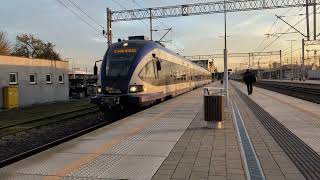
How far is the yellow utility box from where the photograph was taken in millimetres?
28766

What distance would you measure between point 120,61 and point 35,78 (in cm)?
1764

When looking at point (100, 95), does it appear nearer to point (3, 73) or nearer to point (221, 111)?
point (221, 111)

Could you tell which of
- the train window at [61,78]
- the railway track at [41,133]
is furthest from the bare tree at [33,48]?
the railway track at [41,133]

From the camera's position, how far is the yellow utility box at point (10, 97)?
28766 millimetres

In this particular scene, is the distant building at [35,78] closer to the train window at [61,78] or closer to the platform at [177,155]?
the train window at [61,78]

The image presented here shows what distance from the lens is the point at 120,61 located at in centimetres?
1872

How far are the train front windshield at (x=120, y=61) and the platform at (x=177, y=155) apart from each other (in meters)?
5.45

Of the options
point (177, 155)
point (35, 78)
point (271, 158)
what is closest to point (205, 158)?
point (177, 155)

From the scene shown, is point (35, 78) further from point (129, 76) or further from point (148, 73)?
point (129, 76)

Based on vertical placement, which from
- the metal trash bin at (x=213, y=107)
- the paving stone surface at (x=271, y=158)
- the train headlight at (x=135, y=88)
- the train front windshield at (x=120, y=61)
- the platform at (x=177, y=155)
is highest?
the train front windshield at (x=120, y=61)

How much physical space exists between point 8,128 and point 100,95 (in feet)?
12.7

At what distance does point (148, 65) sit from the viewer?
19.4 metres

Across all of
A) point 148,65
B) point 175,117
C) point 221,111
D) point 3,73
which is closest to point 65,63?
point 3,73

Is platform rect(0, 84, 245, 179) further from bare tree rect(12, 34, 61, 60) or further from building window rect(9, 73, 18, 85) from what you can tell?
bare tree rect(12, 34, 61, 60)
